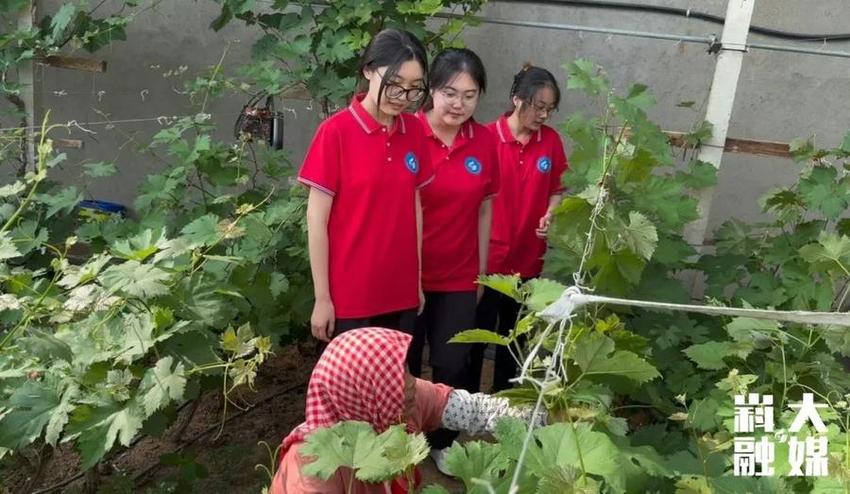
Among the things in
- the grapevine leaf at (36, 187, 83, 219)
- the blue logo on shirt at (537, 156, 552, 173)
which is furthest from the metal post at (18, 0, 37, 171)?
the blue logo on shirt at (537, 156, 552, 173)

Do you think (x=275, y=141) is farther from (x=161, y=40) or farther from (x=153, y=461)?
(x=153, y=461)

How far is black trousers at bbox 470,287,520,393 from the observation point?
2.96 m

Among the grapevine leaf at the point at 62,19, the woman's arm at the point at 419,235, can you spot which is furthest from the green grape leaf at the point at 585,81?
the grapevine leaf at the point at 62,19

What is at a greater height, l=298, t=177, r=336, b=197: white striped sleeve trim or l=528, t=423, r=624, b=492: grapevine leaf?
l=298, t=177, r=336, b=197: white striped sleeve trim

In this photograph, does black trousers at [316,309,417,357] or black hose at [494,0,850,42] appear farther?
black hose at [494,0,850,42]

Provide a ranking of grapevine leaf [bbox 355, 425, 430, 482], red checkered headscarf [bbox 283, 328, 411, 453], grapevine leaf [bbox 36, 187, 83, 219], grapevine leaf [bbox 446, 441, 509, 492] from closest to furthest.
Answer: grapevine leaf [bbox 355, 425, 430, 482]
grapevine leaf [bbox 446, 441, 509, 492]
red checkered headscarf [bbox 283, 328, 411, 453]
grapevine leaf [bbox 36, 187, 83, 219]

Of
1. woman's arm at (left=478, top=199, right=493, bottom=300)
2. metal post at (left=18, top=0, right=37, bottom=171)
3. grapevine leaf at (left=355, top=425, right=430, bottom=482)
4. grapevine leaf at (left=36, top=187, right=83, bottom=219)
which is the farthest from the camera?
metal post at (left=18, top=0, right=37, bottom=171)

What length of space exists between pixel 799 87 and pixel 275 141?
2371 mm

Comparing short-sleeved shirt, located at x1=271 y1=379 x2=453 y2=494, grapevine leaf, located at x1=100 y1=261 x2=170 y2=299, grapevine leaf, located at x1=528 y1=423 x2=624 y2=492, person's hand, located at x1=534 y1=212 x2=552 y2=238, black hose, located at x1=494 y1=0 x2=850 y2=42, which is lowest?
short-sleeved shirt, located at x1=271 y1=379 x2=453 y2=494

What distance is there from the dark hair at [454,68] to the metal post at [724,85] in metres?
1.05

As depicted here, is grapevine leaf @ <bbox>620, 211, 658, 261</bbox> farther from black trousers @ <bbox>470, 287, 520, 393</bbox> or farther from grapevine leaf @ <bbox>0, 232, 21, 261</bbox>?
grapevine leaf @ <bbox>0, 232, 21, 261</bbox>

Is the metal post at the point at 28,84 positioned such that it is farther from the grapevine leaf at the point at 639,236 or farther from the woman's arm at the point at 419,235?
the grapevine leaf at the point at 639,236

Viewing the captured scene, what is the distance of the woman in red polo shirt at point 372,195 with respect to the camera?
2.29 metres

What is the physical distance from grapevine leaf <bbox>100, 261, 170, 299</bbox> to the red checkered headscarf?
57 centimetres
